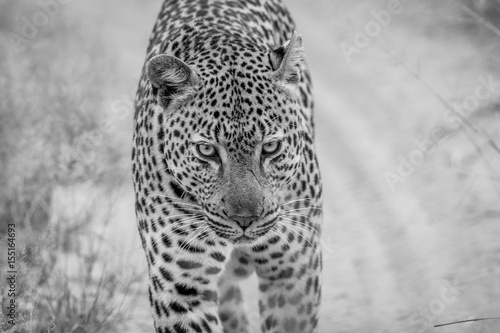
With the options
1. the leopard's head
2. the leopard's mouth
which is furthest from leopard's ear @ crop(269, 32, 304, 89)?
the leopard's mouth

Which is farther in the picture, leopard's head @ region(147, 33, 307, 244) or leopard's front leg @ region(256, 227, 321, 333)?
leopard's front leg @ region(256, 227, 321, 333)

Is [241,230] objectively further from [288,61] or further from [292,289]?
Answer: [288,61]

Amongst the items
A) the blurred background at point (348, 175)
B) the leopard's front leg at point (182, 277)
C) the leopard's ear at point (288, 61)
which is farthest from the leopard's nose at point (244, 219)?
the blurred background at point (348, 175)

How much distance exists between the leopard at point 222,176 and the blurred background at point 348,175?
0.91 metres

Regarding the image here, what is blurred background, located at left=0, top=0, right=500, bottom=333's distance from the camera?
24.0 ft

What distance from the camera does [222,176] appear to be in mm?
5355

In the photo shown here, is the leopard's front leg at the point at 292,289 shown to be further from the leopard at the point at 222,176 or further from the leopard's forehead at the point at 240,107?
the leopard's forehead at the point at 240,107

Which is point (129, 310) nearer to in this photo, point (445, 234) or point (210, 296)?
point (210, 296)

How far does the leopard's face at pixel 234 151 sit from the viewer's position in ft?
17.4

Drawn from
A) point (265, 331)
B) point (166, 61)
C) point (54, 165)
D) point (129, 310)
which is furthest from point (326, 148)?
point (166, 61)

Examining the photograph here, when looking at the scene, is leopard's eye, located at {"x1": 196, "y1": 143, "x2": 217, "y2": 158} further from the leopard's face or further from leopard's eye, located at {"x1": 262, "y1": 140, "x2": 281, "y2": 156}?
leopard's eye, located at {"x1": 262, "y1": 140, "x2": 281, "y2": 156}

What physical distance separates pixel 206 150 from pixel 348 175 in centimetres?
495

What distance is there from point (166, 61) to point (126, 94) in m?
6.86

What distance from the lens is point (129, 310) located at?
777 cm
